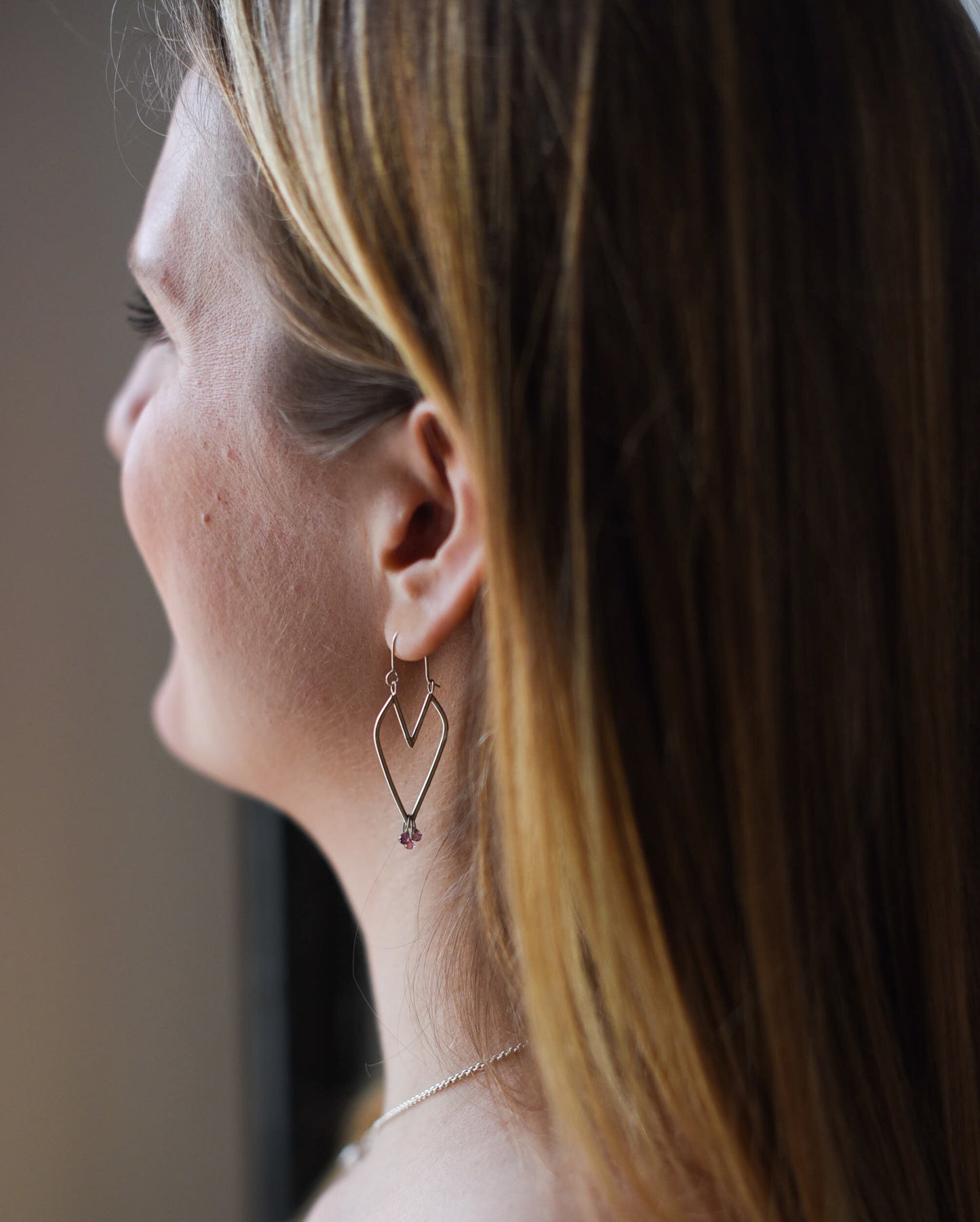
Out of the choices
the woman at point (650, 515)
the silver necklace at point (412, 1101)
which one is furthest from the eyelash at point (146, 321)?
the silver necklace at point (412, 1101)

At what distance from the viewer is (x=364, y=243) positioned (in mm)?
570

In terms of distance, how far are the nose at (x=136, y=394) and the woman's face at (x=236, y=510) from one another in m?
0.01

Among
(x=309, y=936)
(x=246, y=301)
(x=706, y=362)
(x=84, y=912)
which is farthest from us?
(x=309, y=936)

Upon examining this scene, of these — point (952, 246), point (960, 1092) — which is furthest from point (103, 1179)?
point (952, 246)

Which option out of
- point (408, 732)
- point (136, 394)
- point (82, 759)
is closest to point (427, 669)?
point (408, 732)

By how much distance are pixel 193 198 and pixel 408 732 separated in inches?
14.5

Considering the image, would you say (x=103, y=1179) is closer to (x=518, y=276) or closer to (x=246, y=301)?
(x=246, y=301)

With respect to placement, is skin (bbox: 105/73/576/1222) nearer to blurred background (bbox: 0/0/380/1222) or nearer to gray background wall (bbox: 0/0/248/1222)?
blurred background (bbox: 0/0/380/1222)

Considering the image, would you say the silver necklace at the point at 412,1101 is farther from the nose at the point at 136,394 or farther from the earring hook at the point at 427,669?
the nose at the point at 136,394

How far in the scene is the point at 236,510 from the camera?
69 cm

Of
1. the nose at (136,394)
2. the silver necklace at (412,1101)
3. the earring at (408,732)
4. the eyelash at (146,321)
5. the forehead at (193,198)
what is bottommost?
the silver necklace at (412,1101)

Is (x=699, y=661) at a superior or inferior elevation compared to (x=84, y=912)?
superior

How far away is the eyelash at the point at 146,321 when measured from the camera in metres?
0.78

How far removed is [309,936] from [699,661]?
0.96 meters
